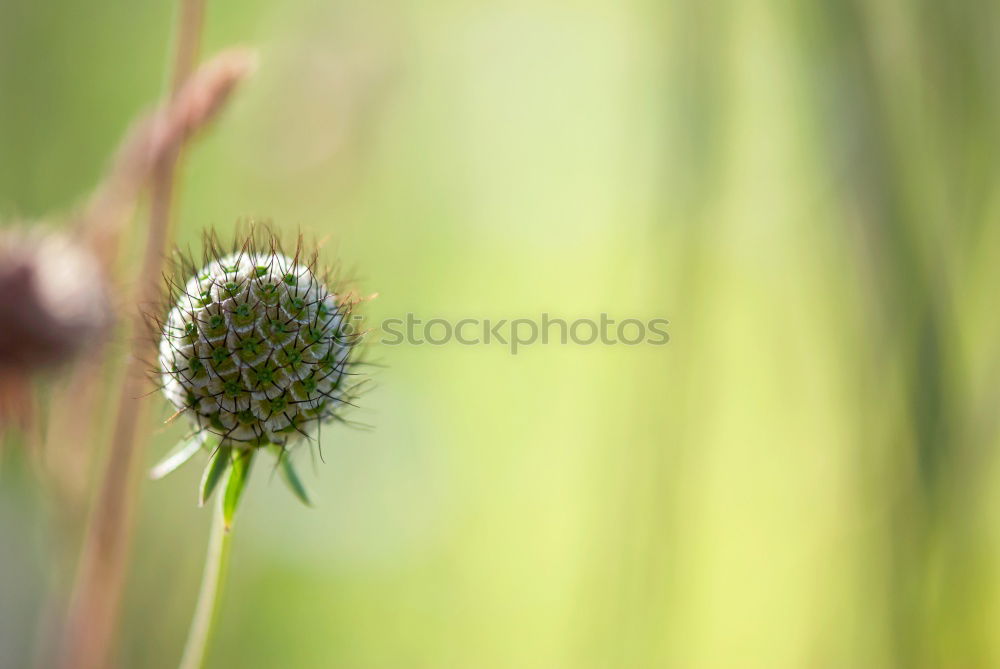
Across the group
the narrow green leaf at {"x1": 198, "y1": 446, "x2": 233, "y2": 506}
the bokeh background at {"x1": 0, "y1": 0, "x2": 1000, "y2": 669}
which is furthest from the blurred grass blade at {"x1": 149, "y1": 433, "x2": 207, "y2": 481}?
the bokeh background at {"x1": 0, "y1": 0, "x2": 1000, "y2": 669}

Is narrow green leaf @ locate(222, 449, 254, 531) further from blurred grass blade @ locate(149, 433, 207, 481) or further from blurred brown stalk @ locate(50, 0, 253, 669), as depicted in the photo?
blurred brown stalk @ locate(50, 0, 253, 669)

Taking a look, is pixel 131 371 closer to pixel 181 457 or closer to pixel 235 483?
pixel 181 457

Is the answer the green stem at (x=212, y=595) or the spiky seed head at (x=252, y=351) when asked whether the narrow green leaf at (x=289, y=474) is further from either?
the green stem at (x=212, y=595)

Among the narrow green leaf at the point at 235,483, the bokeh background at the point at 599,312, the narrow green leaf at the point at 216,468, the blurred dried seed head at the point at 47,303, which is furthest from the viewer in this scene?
the blurred dried seed head at the point at 47,303

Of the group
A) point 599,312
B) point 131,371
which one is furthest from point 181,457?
point 599,312

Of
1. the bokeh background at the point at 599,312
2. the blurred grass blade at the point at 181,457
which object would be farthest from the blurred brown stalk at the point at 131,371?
the bokeh background at the point at 599,312

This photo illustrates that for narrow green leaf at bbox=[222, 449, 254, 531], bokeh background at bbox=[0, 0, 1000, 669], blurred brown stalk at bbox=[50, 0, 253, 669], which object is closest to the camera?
narrow green leaf at bbox=[222, 449, 254, 531]

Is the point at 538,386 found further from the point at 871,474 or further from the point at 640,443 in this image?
the point at 871,474
